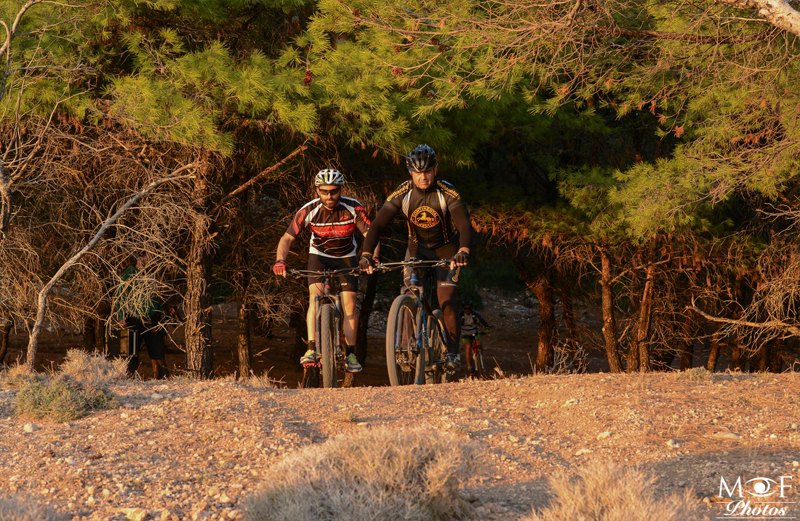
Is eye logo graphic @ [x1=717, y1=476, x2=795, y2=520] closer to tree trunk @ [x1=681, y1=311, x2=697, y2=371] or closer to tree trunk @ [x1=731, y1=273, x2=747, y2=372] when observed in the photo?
tree trunk @ [x1=731, y1=273, x2=747, y2=372]

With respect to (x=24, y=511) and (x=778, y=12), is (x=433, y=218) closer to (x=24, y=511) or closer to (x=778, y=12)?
(x=778, y=12)

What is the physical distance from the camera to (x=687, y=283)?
573 inches

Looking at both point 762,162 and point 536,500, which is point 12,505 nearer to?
point 536,500

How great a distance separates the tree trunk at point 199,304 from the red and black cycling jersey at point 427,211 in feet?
11.9

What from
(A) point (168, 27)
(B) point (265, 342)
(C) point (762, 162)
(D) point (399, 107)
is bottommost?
(B) point (265, 342)

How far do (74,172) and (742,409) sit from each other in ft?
26.6

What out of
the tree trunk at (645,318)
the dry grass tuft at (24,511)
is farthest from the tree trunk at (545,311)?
the dry grass tuft at (24,511)

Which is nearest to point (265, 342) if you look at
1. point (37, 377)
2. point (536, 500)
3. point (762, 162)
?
point (37, 377)

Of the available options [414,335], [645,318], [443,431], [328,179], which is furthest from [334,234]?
[645,318]

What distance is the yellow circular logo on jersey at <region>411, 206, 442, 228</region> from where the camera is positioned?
7297 millimetres

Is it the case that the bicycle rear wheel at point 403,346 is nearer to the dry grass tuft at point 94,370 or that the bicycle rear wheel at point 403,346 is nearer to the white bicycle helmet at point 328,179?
the white bicycle helmet at point 328,179

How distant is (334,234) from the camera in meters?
7.71

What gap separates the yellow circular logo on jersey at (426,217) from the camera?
23.9 feet

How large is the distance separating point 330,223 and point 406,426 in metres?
3.21
